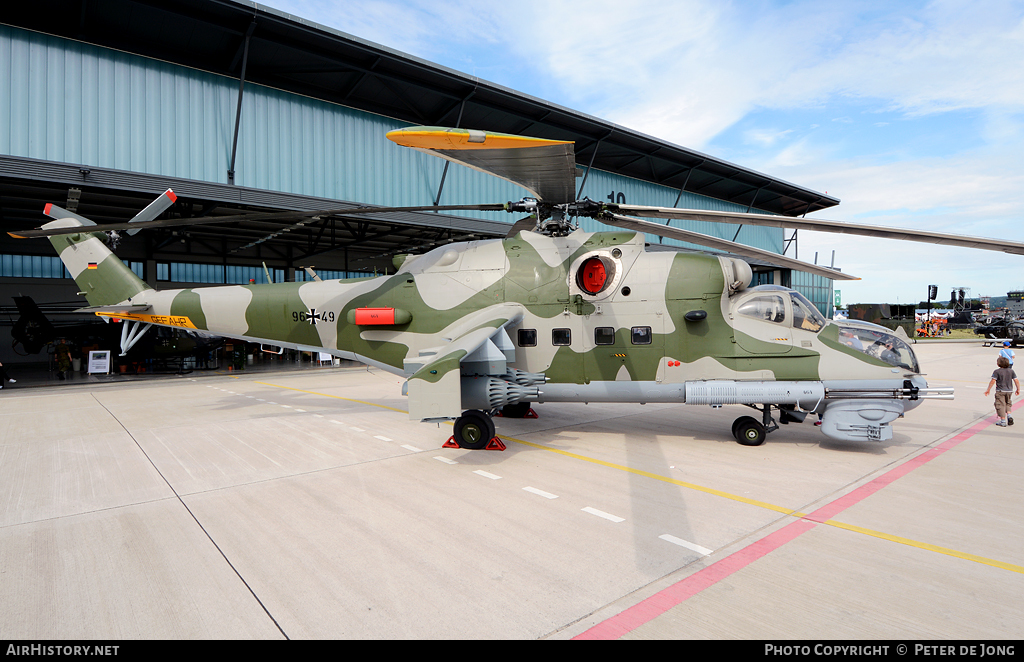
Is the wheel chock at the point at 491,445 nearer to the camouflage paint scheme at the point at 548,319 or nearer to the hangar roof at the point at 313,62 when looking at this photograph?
the camouflage paint scheme at the point at 548,319

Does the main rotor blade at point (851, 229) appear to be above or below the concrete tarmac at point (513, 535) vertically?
above

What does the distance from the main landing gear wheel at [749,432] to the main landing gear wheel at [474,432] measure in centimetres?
450

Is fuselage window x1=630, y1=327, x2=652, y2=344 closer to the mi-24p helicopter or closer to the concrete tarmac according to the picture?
the mi-24p helicopter

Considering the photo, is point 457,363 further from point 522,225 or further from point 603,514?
point 522,225

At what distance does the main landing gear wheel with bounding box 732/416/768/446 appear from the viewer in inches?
330

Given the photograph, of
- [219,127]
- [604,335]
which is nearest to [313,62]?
[219,127]

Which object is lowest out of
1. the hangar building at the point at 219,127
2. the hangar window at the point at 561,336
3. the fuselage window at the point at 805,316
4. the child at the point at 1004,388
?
the child at the point at 1004,388

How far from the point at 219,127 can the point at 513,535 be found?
770 inches

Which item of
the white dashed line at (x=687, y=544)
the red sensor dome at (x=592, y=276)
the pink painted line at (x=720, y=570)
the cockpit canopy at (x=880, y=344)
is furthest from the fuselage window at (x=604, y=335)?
the white dashed line at (x=687, y=544)

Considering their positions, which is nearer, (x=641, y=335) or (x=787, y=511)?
(x=787, y=511)

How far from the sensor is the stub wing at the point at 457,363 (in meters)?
6.99

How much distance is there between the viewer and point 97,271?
12.2 m

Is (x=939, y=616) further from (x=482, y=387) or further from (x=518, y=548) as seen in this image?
(x=482, y=387)

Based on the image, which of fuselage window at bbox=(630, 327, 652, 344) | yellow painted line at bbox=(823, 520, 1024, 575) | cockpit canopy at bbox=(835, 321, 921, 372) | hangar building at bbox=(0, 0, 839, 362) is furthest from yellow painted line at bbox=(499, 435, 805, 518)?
hangar building at bbox=(0, 0, 839, 362)
